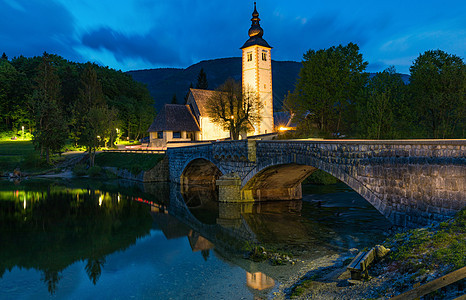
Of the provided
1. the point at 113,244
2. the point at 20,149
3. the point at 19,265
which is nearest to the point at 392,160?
the point at 113,244

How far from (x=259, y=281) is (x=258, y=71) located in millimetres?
54792

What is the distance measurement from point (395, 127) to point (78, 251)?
32761 millimetres

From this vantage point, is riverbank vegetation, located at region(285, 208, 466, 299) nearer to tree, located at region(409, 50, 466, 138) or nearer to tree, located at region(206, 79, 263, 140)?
tree, located at region(409, 50, 466, 138)

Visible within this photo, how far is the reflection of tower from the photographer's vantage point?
42.5 feet

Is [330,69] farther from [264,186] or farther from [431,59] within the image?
[264,186]

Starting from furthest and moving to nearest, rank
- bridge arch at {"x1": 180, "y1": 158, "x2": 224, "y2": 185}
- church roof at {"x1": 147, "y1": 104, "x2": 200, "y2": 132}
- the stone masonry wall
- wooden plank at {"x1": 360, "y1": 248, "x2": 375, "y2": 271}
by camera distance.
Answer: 1. church roof at {"x1": 147, "y1": 104, "x2": 200, "y2": 132}
2. bridge arch at {"x1": 180, "y1": 158, "x2": 224, "y2": 185}
3. the stone masonry wall
4. wooden plank at {"x1": 360, "y1": 248, "x2": 375, "y2": 271}

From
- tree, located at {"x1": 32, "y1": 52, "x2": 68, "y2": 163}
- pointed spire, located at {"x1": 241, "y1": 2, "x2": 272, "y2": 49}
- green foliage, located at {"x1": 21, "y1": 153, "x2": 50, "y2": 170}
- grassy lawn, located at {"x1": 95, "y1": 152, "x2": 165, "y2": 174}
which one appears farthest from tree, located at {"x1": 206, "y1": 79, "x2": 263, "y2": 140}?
green foliage, located at {"x1": 21, "y1": 153, "x2": 50, "y2": 170}

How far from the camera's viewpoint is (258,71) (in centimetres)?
6462

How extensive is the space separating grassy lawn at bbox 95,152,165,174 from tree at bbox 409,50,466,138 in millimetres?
34245

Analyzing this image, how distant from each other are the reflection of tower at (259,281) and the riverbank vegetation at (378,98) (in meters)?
25.6

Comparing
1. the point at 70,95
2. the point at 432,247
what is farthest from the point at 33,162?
the point at 432,247

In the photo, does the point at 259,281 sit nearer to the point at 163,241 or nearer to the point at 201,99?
the point at 163,241

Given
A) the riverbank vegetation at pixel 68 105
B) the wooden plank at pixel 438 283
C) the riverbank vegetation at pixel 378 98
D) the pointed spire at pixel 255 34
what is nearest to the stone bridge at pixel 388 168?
the wooden plank at pixel 438 283

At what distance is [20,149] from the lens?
68375 mm
